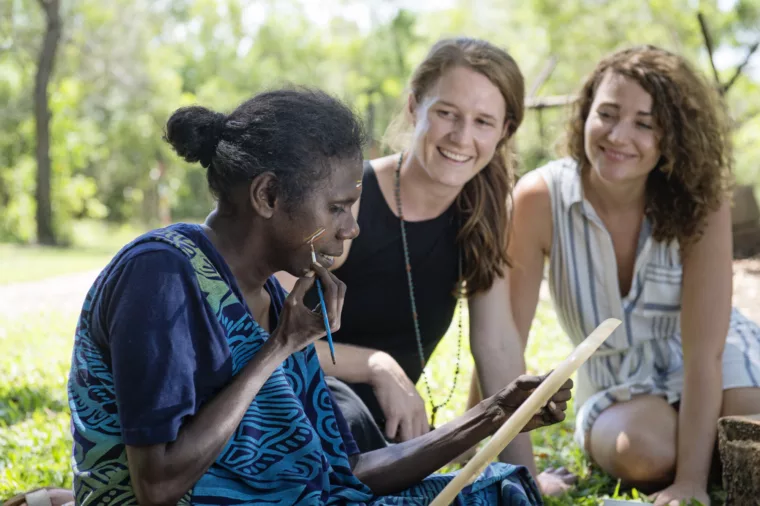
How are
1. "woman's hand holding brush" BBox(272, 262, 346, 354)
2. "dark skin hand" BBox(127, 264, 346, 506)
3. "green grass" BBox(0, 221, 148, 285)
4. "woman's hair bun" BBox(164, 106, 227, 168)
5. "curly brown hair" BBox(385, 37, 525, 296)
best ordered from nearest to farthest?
1. "dark skin hand" BBox(127, 264, 346, 506)
2. "woman's hand holding brush" BBox(272, 262, 346, 354)
3. "woman's hair bun" BBox(164, 106, 227, 168)
4. "curly brown hair" BBox(385, 37, 525, 296)
5. "green grass" BBox(0, 221, 148, 285)

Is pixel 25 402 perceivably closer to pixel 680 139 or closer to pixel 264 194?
pixel 264 194

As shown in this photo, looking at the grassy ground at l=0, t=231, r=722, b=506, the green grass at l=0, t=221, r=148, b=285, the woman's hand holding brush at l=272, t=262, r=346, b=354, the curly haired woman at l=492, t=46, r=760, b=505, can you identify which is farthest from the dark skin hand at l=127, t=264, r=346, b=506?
the green grass at l=0, t=221, r=148, b=285

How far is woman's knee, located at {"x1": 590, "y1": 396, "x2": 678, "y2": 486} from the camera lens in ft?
11.3

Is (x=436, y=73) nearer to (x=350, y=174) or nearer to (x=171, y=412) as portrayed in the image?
(x=350, y=174)

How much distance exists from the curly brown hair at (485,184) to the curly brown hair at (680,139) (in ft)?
1.82

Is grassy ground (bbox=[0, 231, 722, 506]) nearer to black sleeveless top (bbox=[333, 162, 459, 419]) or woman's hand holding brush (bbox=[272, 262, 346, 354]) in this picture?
black sleeveless top (bbox=[333, 162, 459, 419])

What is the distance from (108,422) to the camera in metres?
1.91

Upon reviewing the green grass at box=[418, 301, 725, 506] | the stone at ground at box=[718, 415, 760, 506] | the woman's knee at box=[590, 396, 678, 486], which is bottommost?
the green grass at box=[418, 301, 725, 506]

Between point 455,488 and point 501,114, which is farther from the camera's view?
point 501,114

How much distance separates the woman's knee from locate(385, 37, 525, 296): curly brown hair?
2.72ft

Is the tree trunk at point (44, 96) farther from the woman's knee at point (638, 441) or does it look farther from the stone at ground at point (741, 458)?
→ the stone at ground at point (741, 458)

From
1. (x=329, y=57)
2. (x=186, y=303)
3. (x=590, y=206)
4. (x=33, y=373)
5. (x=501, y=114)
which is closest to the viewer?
(x=186, y=303)

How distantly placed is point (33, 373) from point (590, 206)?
3512 mm

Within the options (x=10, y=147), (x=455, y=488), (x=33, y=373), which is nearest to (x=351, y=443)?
(x=455, y=488)
